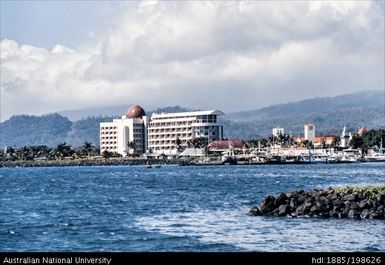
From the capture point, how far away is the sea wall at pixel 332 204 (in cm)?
5346

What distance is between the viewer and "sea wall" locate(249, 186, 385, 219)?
5346cm

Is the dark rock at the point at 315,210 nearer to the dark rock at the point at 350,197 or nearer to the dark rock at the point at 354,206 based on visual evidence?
the dark rock at the point at 354,206

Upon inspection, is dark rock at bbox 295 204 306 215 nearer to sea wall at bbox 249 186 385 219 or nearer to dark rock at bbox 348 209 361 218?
sea wall at bbox 249 186 385 219

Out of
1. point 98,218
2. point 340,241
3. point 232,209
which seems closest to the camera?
point 340,241

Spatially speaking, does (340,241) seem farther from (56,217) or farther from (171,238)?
(56,217)

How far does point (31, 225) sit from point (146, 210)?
1354cm

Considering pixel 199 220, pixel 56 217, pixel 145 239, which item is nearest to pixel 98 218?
pixel 56 217

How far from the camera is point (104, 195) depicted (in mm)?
90375

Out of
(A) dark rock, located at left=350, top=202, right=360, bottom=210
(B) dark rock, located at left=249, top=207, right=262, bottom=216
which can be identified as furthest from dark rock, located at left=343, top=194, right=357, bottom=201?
(B) dark rock, located at left=249, top=207, right=262, bottom=216

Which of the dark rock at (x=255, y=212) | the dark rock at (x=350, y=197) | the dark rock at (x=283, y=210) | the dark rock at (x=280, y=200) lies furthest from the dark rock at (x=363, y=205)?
the dark rock at (x=255, y=212)

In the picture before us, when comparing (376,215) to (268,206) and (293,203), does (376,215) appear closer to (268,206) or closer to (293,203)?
(293,203)
